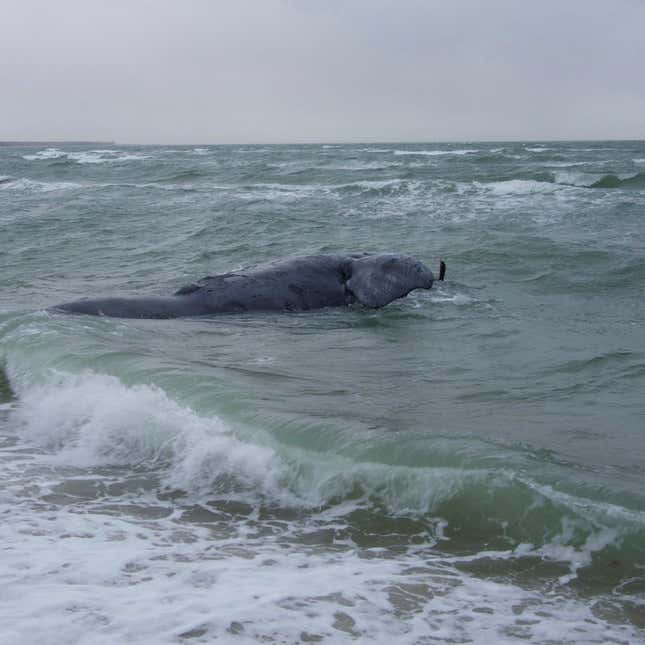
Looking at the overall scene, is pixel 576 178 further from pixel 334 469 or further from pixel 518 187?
pixel 334 469

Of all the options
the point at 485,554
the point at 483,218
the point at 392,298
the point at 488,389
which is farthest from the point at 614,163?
the point at 485,554

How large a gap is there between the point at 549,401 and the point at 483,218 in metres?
12.4

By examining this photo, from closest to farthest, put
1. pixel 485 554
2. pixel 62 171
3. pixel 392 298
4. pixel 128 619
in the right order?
1. pixel 128 619
2. pixel 485 554
3. pixel 392 298
4. pixel 62 171

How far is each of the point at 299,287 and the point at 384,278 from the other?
931mm

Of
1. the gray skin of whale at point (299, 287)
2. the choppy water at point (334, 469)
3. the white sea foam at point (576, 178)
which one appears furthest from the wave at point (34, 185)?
the gray skin of whale at point (299, 287)

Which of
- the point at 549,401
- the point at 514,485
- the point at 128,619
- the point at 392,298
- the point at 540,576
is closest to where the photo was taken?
the point at 128,619

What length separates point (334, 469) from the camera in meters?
4.84

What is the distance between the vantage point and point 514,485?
14.6 feet

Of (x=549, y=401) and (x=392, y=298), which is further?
(x=392, y=298)

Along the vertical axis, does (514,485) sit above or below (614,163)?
below

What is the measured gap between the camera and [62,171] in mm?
39625

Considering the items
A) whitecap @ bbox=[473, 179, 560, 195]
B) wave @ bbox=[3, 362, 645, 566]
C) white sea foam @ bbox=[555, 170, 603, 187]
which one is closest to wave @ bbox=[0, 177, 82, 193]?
whitecap @ bbox=[473, 179, 560, 195]

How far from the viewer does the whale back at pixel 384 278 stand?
9.37 metres

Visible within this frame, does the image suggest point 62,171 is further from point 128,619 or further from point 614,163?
point 128,619
